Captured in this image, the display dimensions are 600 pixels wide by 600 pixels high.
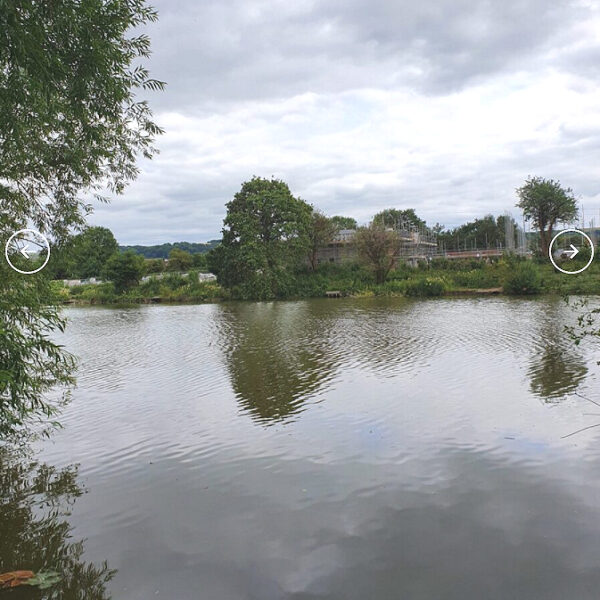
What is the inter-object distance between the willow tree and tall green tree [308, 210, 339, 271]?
48.6m

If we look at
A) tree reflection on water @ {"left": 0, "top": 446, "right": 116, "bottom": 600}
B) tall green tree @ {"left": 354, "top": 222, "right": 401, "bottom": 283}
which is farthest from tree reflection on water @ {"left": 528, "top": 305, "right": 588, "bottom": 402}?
tall green tree @ {"left": 354, "top": 222, "right": 401, "bottom": 283}

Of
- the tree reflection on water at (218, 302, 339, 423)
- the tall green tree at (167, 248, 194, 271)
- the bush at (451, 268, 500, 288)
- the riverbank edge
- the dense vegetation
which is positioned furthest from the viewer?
the tall green tree at (167, 248, 194, 271)

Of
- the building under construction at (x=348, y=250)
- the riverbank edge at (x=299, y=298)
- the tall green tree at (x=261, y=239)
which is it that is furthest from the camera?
the building under construction at (x=348, y=250)

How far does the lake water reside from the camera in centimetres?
481

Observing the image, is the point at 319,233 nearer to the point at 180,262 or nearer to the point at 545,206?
the point at 545,206

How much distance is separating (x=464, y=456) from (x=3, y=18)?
762cm

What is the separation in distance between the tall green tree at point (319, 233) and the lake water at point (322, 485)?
43.6m

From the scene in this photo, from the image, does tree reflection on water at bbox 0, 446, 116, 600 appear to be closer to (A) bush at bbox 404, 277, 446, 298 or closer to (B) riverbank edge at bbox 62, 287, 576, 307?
(B) riverbank edge at bbox 62, 287, 576, 307

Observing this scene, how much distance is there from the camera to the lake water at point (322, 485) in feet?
15.8

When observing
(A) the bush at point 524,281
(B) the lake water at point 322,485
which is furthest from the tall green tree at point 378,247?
(B) the lake water at point 322,485

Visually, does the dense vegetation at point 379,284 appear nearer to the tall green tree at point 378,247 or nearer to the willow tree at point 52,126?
the tall green tree at point 378,247

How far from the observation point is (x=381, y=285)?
49250 mm

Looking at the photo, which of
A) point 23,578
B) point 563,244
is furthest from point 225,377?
point 563,244

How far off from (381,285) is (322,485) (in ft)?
142
